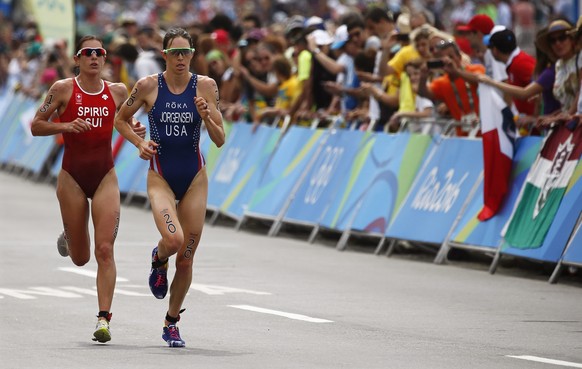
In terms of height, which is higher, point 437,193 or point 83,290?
point 437,193

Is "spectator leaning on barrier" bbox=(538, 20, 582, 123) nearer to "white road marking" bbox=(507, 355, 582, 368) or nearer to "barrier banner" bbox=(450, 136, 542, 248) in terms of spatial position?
"barrier banner" bbox=(450, 136, 542, 248)

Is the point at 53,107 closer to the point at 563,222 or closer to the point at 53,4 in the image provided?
the point at 563,222

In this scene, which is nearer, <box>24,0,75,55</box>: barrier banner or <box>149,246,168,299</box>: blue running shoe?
<box>149,246,168,299</box>: blue running shoe

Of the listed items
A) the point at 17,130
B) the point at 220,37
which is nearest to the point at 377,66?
the point at 220,37

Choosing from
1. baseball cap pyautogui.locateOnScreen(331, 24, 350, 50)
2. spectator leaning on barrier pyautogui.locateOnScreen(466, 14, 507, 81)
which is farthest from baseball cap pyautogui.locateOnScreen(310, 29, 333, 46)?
spectator leaning on barrier pyautogui.locateOnScreen(466, 14, 507, 81)

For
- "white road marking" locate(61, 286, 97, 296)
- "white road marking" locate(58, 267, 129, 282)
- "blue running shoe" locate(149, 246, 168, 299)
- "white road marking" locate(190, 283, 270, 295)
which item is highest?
"blue running shoe" locate(149, 246, 168, 299)

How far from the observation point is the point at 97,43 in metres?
11.5

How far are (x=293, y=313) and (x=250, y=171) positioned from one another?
9.06 meters

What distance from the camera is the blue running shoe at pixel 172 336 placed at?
10.5 m

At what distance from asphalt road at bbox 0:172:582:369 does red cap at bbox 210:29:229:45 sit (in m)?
6.55

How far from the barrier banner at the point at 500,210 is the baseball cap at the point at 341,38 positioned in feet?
14.4

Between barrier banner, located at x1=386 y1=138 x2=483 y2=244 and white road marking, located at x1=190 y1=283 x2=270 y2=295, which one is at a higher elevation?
barrier banner, located at x1=386 y1=138 x2=483 y2=244

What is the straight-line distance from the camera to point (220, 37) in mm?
25031

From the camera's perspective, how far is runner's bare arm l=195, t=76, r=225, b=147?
35.4 feet
